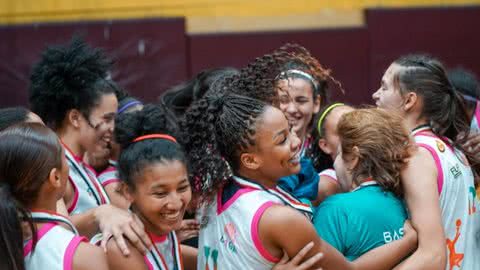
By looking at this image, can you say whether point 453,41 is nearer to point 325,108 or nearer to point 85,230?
point 325,108

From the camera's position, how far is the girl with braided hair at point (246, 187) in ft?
9.77

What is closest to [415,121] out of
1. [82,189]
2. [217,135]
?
[217,135]

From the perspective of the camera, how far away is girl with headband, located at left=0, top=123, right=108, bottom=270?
2.77 m

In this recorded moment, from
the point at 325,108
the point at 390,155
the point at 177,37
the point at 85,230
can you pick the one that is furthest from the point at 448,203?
the point at 177,37

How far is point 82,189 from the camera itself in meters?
4.11

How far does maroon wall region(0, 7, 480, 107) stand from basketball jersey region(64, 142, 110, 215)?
4529 mm

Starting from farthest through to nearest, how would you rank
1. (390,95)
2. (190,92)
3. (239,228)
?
(190,92), (390,95), (239,228)

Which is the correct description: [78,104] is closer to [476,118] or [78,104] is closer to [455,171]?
[455,171]

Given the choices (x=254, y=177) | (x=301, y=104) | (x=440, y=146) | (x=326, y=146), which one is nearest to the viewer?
(x=254, y=177)

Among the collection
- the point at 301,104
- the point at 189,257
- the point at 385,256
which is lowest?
the point at 189,257

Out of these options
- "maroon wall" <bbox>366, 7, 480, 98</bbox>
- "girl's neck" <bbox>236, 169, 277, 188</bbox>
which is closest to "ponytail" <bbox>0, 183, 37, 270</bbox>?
"girl's neck" <bbox>236, 169, 277, 188</bbox>

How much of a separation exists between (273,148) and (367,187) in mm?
487

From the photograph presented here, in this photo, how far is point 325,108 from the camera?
4293mm

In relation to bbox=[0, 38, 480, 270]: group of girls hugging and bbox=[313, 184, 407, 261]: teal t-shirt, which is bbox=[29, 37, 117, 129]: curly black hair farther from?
bbox=[313, 184, 407, 261]: teal t-shirt
